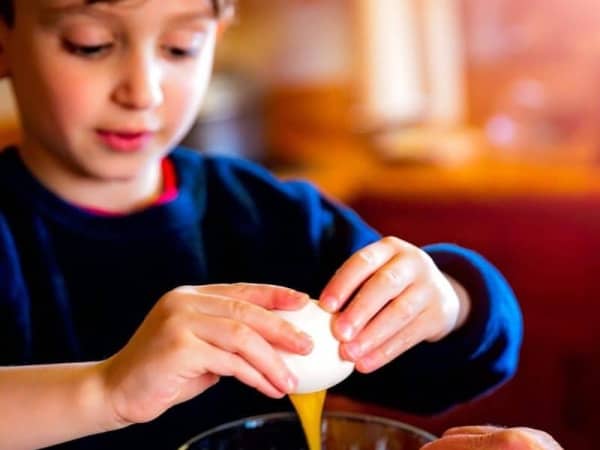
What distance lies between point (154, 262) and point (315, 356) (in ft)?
0.96

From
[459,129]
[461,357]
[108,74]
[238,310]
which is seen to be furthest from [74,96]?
[459,129]

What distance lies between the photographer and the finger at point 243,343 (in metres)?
0.59

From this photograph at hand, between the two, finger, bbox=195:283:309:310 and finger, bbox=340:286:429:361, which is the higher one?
finger, bbox=195:283:309:310

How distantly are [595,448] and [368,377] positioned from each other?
0.25 m

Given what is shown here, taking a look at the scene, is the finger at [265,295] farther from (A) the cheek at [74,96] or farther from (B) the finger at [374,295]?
(A) the cheek at [74,96]

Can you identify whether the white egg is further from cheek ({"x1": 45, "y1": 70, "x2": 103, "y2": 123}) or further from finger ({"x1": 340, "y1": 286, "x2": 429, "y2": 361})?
cheek ({"x1": 45, "y1": 70, "x2": 103, "y2": 123})

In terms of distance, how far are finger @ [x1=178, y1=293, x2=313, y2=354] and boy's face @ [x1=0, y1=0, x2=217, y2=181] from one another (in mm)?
229

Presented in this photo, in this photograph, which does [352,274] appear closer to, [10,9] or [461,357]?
[461,357]

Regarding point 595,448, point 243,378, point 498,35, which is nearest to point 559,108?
point 498,35

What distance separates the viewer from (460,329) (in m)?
0.85

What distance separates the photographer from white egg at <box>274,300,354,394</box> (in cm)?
62

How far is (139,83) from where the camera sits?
29.8 inches

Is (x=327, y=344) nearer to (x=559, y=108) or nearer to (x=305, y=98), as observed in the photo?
(x=559, y=108)

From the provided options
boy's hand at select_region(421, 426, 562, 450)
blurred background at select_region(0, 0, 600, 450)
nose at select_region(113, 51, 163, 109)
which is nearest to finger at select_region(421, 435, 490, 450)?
boy's hand at select_region(421, 426, 562, 450)
